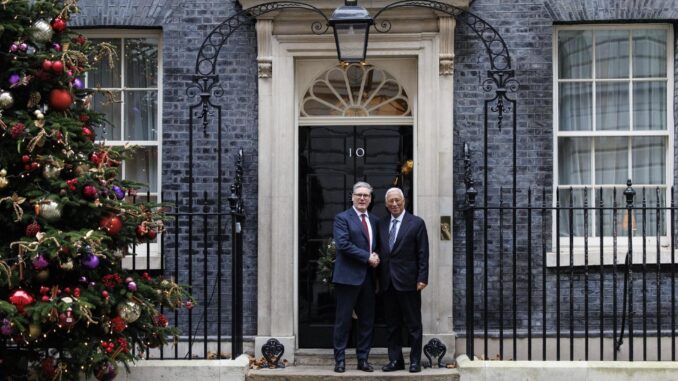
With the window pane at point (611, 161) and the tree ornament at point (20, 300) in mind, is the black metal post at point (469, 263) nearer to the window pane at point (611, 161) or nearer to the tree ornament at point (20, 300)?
the window pane at point (611, 161)

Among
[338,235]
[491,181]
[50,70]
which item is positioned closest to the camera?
[50,70]

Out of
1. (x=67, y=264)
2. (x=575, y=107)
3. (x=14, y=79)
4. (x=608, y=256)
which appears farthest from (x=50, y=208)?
(x=575, y=107)

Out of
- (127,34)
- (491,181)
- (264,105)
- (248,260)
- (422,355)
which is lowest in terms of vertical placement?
(422,355)

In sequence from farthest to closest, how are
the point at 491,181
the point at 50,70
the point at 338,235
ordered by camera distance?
the point at 491,181, the point at 338,235, the point at 50,70

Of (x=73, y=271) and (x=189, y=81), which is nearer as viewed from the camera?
(x=73, y=271)

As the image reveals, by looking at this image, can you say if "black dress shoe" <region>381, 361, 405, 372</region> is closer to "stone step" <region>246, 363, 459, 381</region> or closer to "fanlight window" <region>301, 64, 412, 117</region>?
"stone step" <region>246, 363, 459, 381</region>

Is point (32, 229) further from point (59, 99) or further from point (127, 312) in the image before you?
point (59, 99)

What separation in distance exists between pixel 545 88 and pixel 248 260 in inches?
137

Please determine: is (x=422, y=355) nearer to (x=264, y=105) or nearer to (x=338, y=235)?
(x=338, y=235)

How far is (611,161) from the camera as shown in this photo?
37.2 feet

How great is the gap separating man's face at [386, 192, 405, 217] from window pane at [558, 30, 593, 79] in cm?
244

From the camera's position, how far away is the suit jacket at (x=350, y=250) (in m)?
9.96

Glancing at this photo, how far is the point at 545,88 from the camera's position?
11.0 m

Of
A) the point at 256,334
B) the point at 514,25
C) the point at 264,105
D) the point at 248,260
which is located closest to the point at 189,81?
the point at 264,105
